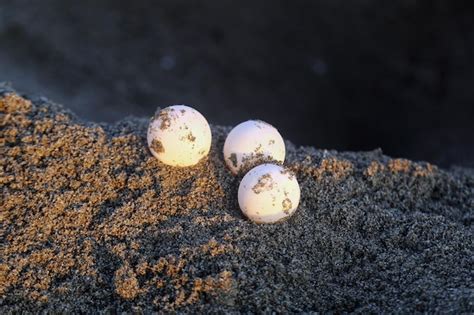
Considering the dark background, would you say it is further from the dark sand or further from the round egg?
the round egg

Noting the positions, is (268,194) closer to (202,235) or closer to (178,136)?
(202,235)

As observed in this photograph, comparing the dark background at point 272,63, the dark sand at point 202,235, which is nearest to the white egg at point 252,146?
the dark sand at point 202,235

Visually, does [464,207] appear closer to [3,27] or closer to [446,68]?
[446,68]

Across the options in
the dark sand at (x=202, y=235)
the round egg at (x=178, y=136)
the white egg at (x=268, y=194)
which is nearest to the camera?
the dark sand at (x=202, y=235)

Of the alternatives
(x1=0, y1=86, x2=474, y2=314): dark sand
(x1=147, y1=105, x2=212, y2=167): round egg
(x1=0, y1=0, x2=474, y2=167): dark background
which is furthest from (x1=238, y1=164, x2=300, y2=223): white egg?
(x1=0, y1=0, x2=474, y2=167): dark background

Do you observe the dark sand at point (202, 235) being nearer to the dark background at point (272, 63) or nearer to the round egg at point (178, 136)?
the round egg at point (178, 136)

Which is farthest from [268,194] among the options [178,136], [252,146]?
[178,136]
